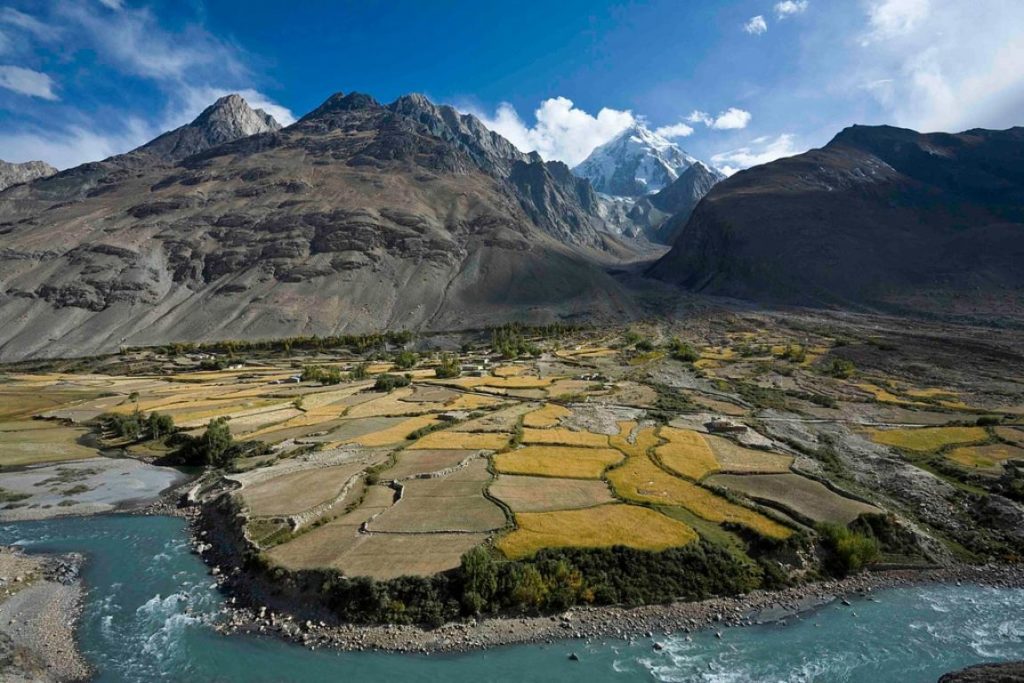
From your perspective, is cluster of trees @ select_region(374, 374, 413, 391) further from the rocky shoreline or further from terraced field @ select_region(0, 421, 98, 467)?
the rocky shoreline

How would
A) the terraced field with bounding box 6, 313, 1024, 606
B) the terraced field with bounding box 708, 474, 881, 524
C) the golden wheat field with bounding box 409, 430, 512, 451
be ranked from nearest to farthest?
the terraced field with bounding box 6, 313, 1024, 606, the terraced field with bounding box 708, 474, 881, 524, the golden wheat field with bounding box 409, 430, 512, 451

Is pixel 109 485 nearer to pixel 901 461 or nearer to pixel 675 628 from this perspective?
pixel 675 628

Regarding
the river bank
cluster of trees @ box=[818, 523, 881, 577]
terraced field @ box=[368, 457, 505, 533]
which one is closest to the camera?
the river bank

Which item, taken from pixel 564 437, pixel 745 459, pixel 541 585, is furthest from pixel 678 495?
pixel 564 437

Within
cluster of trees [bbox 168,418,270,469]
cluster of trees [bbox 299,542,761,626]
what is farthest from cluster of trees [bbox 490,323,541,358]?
cluster of trees [bbox 299,542,761,626]

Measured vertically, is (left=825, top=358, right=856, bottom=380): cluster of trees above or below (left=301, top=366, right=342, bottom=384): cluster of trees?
below

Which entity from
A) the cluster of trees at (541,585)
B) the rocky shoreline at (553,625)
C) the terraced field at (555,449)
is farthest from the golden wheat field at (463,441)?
the rocky shoreline at (553,625)
